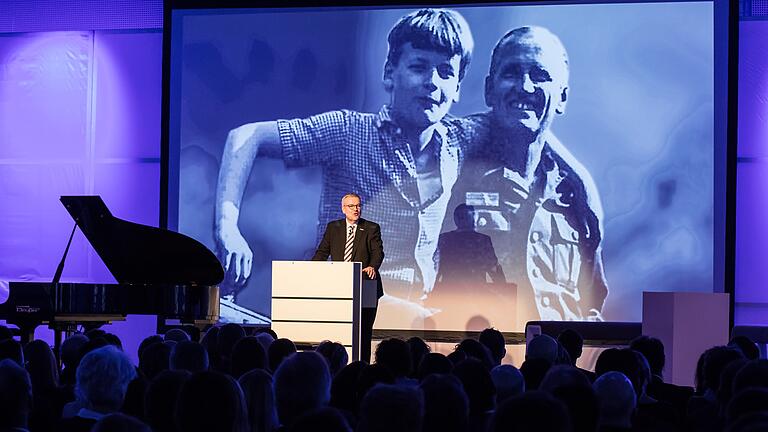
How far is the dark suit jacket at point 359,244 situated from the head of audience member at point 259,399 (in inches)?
168

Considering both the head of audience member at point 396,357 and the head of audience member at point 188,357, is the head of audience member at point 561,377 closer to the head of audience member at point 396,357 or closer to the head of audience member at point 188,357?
the head of audience member at point 396,357

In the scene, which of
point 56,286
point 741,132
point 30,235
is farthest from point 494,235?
point 30,235

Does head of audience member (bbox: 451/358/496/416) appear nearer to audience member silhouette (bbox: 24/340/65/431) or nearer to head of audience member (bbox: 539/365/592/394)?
head of audience member (bbox: 539/365/592/394)

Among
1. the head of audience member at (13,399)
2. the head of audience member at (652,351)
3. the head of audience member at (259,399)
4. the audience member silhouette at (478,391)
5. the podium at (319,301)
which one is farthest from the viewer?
the podium at (319,301)

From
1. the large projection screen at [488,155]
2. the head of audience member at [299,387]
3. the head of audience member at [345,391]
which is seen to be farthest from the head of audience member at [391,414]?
the large projection screen at [488,155]

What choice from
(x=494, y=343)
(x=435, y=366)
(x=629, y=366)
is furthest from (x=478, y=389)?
(x=494, y=343)

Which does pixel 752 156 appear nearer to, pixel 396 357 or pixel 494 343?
pixel 494 343

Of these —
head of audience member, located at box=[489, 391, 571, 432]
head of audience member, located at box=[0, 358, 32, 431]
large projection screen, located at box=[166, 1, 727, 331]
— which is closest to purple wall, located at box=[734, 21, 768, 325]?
large projection screen, located at box=[166, 1, 727, 331]

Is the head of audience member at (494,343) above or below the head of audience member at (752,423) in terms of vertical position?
below

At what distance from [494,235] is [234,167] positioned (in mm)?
2603

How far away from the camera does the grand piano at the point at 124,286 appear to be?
7.78 meters

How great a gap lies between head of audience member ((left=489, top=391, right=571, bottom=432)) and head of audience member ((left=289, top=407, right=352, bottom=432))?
1.06 feet

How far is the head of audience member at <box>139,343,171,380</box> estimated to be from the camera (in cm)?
479

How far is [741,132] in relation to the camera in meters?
10.0
